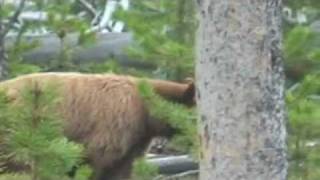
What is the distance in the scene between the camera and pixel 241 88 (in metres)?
3.86

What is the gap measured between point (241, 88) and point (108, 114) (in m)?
2.79

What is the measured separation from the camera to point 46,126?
3.69 m

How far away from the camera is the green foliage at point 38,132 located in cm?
367

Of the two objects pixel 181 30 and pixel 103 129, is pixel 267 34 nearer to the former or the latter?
pixel 103 129

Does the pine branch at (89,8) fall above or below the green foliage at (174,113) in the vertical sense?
above

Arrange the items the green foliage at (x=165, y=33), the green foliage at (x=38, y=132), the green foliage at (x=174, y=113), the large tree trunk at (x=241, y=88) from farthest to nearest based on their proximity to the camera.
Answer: the green foliage at (x=165, y=33) < the green foliage at (x=174, y=113) < the large tree trunk at (x=241, y=88) < the green foliage at (x=38, y=132)

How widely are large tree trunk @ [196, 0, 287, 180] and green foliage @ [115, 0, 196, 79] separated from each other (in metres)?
2.57

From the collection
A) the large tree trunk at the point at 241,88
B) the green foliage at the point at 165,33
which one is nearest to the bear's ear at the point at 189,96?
the green foliage at the point at 165,33

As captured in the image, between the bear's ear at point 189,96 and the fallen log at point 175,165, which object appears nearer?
the bear's ear at point 189,96

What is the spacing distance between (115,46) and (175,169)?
7.54ft

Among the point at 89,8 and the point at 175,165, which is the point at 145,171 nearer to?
the point at 175,165

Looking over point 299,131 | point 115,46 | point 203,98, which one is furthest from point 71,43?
point 203,98

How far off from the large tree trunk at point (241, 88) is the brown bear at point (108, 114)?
2582 millimetres

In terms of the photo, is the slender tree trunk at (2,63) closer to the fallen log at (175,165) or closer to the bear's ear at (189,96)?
the fallen log at (175,165)
